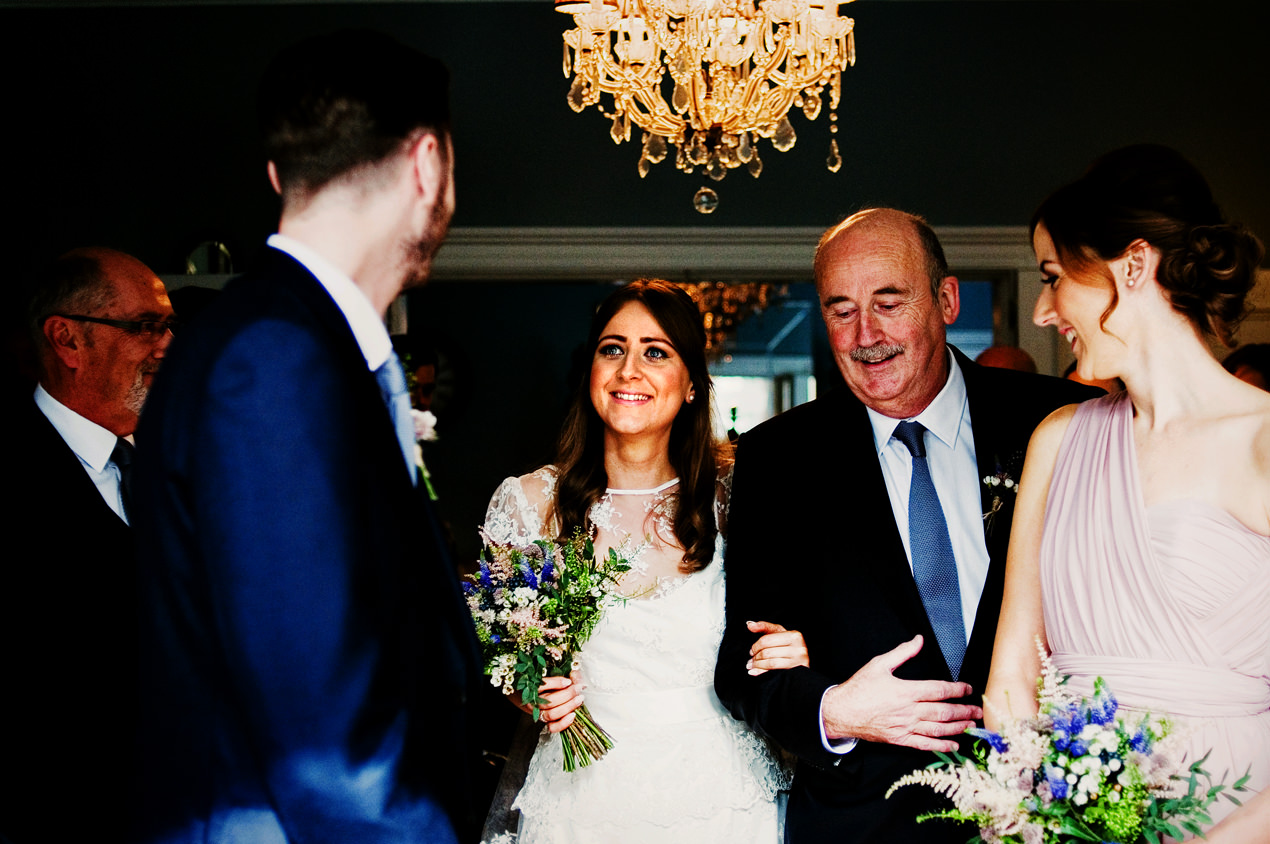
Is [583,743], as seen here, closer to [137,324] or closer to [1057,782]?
[1057,782]

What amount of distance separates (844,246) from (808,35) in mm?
1973

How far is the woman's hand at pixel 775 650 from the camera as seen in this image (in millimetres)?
2355

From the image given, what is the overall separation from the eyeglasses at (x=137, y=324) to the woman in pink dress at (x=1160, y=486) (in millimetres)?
1955

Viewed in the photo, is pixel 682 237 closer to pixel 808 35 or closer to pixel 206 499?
pixel 808 35

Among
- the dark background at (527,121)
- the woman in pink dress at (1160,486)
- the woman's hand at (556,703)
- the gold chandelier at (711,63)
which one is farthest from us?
the dark background at (527,121)

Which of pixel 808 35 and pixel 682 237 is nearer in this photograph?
pixel 808 35

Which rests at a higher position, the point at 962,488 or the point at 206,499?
the point at 206,499

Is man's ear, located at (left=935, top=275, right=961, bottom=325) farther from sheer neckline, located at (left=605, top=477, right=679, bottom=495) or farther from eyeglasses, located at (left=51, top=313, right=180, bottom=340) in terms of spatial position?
eyeglasses, located at (left=51, top=313, right=180, bottom=340)

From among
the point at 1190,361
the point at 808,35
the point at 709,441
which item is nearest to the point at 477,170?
the point at 808,35

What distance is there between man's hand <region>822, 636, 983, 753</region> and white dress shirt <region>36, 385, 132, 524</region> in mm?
1587

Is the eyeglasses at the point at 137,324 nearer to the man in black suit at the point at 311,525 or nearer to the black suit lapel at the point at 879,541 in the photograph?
the man in black suit at the point at 311,525

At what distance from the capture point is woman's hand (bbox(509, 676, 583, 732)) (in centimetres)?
253

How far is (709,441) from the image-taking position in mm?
3090

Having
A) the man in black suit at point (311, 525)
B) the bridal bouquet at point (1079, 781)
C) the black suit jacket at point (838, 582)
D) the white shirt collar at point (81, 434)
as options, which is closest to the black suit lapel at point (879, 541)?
the black suit jacket at point (838, 582)
